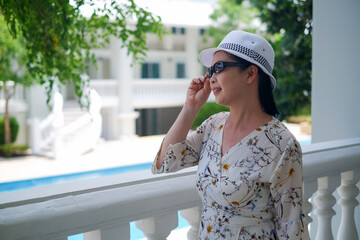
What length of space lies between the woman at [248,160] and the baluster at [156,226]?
0.10 metres

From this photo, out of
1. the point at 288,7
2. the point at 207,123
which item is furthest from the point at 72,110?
the point at 207,123

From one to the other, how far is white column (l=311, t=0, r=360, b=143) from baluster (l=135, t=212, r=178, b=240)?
1337 mm

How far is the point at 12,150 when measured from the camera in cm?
1068

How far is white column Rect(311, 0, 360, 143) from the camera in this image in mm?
2062

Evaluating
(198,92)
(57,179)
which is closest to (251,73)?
(198,92)

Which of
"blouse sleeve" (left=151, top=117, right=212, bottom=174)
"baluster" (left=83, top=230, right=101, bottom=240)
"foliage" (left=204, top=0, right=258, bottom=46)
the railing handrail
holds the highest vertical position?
"foliage" (left=204, top=0, right=258, bottom=46)

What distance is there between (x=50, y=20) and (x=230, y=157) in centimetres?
159

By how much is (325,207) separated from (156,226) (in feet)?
2.29

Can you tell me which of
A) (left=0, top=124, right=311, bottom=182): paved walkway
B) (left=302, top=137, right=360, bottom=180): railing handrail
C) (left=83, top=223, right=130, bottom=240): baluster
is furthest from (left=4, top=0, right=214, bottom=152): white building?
(left=83, top=223, right=130, bottom=240): baluster

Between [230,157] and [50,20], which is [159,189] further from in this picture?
[50,20]

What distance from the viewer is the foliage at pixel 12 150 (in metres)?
10.6

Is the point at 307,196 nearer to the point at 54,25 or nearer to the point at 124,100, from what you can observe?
the point at 54,25

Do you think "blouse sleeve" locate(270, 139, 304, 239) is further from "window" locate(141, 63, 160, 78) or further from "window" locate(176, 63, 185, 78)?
"window" locate(176, 63, 185, 78)

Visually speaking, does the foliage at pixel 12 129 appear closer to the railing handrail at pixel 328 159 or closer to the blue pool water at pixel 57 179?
the blue pool water at pixel 57 179
